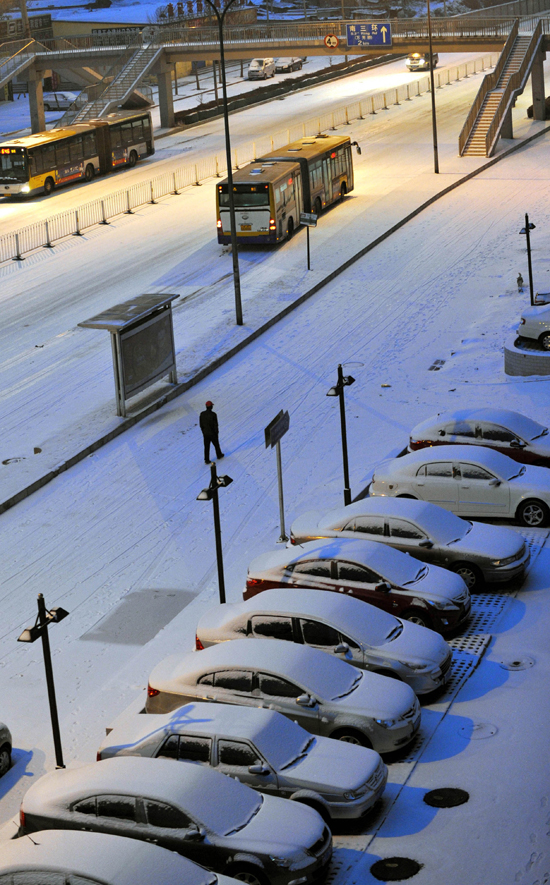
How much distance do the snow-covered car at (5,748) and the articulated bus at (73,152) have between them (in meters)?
Result: 34.7

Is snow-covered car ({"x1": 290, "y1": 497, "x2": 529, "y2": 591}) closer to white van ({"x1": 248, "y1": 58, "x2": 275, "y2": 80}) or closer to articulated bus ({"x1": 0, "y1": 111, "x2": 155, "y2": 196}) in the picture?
articulated bus ({"x1": 0, "y1": 111, "x2": 155, "y2": 196})

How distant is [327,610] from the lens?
13.4 meters

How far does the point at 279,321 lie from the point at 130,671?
55.3 feet

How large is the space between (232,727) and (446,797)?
2.16 meters

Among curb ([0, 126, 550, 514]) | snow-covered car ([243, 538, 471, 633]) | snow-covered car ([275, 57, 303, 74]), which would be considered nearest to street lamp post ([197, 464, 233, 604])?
snow-covered car ([243, 538, 471, 633])

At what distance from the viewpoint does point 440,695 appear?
13086mm

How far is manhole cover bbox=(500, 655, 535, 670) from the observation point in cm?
1341

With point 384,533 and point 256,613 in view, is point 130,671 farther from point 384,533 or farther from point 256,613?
point 384,533

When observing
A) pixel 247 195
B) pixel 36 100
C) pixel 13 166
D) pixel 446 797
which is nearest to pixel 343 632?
pixel 446 797

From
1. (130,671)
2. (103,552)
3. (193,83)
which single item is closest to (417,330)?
(103,552)

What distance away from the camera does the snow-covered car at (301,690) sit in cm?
1187

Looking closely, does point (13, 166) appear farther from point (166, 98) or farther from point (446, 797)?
point (446, 797)

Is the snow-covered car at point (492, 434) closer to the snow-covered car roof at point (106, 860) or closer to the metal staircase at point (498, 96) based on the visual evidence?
the snow-covered car roof at point (106, 860)

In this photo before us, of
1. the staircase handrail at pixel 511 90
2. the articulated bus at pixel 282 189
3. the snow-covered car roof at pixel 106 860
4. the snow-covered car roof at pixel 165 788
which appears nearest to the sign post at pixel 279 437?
the snow-covered car roof at pixel 165 788
